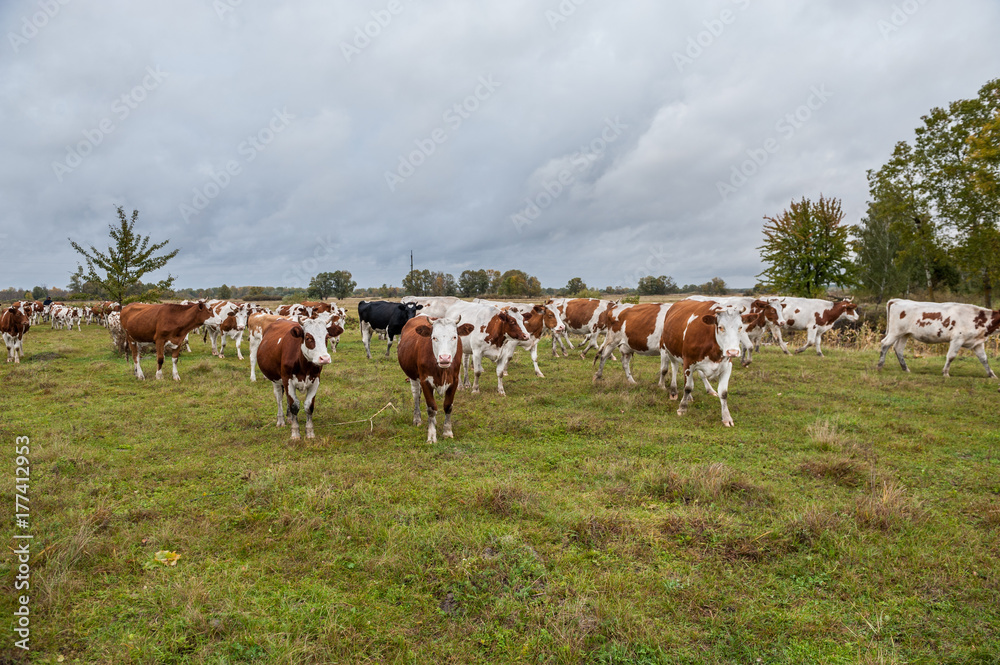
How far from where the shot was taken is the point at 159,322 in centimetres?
1427

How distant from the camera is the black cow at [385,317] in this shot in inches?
739

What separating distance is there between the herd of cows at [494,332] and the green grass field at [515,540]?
1.11 metres

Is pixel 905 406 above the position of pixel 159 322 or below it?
below

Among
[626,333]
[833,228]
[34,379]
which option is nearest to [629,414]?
[626,333]

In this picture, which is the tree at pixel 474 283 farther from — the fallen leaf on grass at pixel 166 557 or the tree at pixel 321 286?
the fallen leaf on grass at pixel 166 557

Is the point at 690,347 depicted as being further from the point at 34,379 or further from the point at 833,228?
the point at 833,228

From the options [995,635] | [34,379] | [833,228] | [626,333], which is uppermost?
[833,228]

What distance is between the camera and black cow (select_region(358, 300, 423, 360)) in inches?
739

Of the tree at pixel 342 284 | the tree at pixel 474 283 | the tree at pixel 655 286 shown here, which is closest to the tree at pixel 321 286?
the tree at pixel 342 284

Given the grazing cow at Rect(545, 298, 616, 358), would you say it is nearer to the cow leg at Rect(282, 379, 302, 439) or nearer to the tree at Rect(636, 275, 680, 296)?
the cow leg at Rect(282, 379, 302, 439)

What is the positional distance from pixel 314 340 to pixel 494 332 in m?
5.20

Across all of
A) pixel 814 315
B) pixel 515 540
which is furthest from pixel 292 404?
pixel 814 315

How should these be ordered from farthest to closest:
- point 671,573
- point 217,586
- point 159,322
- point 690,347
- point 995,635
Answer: point 159,322 → point 690,347 → point 671,573 → point 217,586 → point 995,635

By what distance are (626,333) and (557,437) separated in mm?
5287
